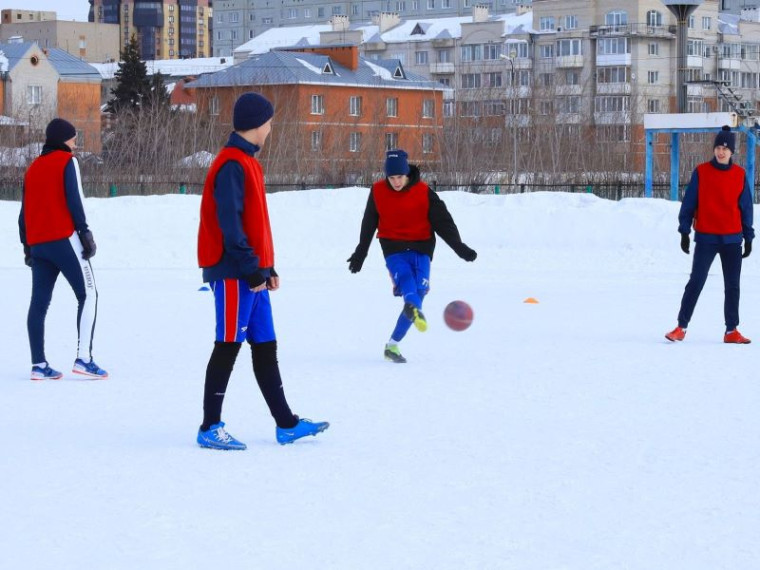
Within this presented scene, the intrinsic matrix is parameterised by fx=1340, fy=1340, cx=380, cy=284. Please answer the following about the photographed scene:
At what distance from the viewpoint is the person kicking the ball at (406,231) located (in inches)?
382

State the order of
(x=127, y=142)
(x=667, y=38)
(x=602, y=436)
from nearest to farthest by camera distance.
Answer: (x=602, y=436), (x=127, y=142), (x=667, y=38)

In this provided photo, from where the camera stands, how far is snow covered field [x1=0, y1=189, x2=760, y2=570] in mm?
4836

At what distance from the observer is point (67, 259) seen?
8.66m

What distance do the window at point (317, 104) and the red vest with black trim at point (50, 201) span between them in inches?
2415

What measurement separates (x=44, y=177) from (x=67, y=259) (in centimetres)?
55

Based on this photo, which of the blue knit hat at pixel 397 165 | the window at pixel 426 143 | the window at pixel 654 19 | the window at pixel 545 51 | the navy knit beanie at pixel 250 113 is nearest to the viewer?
the navy knit beanie at pixel 250 113

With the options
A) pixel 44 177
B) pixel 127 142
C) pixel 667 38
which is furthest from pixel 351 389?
pixel 667 38

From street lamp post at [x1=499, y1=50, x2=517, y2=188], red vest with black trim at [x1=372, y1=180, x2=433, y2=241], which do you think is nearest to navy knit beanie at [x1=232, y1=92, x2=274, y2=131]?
red vest with black trim at [x1=372, y1=180, x2=433, y2=241]

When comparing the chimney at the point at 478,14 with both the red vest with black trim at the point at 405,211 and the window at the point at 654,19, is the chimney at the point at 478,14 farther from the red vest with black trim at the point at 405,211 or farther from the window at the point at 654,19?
the red vest with black trim at the point at 405,211

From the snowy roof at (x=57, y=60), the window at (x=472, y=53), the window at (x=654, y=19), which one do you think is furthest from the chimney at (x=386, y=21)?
the snowy roof at (x=57, y=60)

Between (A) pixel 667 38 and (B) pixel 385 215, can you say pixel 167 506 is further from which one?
(A) pixel 667 38

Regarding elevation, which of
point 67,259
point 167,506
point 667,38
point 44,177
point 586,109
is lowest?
point 167,506

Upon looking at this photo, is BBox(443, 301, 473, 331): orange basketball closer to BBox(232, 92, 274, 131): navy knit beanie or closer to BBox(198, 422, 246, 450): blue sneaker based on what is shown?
BBox(198, 422, 246, 450): blue sneaker

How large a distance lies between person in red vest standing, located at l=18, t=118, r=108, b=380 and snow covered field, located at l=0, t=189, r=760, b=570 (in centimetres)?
32
